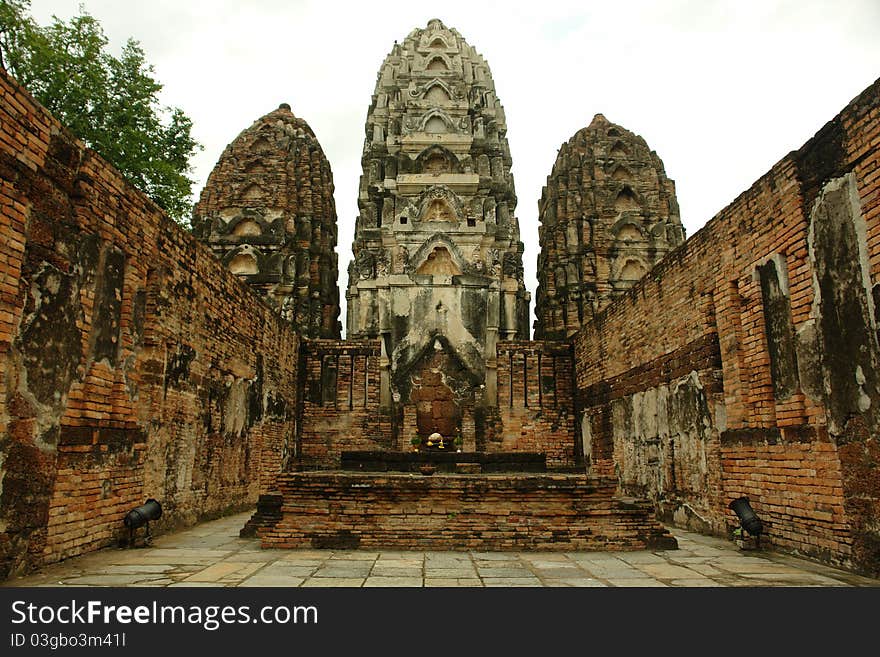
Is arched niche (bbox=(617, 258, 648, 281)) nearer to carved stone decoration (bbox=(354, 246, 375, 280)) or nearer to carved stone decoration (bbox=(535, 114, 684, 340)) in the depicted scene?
carved stone decoration (bbox=(535, 114, 684, 340))

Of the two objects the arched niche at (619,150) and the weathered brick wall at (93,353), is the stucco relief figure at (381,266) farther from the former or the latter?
the arched niche at (619,150)

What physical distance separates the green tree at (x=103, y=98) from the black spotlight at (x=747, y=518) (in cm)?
1485

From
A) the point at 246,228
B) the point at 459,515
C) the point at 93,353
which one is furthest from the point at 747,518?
the point at 246,228

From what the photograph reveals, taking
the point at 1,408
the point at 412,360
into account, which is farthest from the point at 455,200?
the point at 1,408

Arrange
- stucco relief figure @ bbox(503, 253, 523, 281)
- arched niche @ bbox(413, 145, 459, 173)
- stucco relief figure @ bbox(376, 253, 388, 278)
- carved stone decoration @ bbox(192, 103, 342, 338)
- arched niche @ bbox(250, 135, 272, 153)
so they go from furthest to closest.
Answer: arched niche @ bbox(250, 135, 272, 153)
carved stone decoration @ bbox(192, 103, 342, 338)
arched niche @ bbox(413, 145, 459, 173)
stucco relief figure @ bbox(503, 253, 523, 281)
stucco relief figure @ bbox(376, 253, 388, 278)

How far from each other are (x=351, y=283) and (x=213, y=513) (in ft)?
37.8

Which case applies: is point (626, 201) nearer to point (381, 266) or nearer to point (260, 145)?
point (381, 266)

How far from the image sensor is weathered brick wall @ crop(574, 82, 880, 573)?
19.6 feet

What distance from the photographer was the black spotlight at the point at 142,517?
23.8 ft

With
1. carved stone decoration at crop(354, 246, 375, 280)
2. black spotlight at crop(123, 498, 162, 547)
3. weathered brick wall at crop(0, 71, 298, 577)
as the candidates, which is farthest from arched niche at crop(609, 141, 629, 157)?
black spotlight at crop(123, 498, 162, 547)

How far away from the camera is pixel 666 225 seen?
2702 centimetres

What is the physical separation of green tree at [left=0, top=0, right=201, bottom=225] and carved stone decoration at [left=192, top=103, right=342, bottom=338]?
642cm
